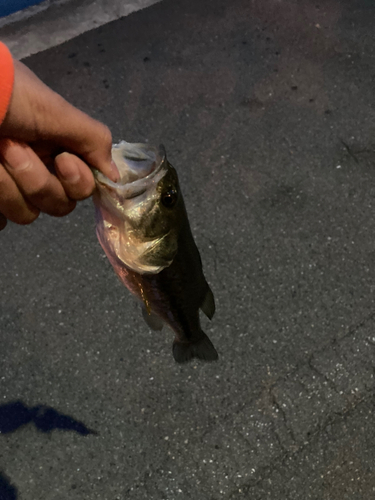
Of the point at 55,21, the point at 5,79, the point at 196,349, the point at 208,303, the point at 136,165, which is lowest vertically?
the point at 196,349

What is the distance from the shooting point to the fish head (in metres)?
1.55

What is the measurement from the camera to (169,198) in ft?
5.38

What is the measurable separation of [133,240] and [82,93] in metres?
3.22

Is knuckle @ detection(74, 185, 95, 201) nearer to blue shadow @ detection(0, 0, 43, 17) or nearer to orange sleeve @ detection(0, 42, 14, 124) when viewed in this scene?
orange sleeve @ detection(0, 42, 14, 124)

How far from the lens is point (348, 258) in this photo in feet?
10.9

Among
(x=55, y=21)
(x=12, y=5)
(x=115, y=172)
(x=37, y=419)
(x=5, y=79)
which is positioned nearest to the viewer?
(x=5, y=79)

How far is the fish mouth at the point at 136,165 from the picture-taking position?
60.9 inches

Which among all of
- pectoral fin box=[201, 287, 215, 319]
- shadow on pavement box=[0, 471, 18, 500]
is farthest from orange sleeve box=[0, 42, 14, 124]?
shadow on pavement box=[0, 471, 18, 500]

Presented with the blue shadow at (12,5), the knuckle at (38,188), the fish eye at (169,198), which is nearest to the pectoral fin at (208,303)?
the fish eye at (169,198)

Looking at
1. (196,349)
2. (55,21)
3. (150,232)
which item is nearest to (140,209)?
(150,232)

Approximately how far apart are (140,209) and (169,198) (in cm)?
12

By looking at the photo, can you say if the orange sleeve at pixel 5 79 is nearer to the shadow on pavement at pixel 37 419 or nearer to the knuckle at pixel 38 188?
the knuckle at pixel 38 188

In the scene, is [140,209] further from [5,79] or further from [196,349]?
[196,349]

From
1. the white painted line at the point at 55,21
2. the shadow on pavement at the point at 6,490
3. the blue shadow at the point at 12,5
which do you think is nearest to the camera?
the shadow on pavement at the point at 6,490
